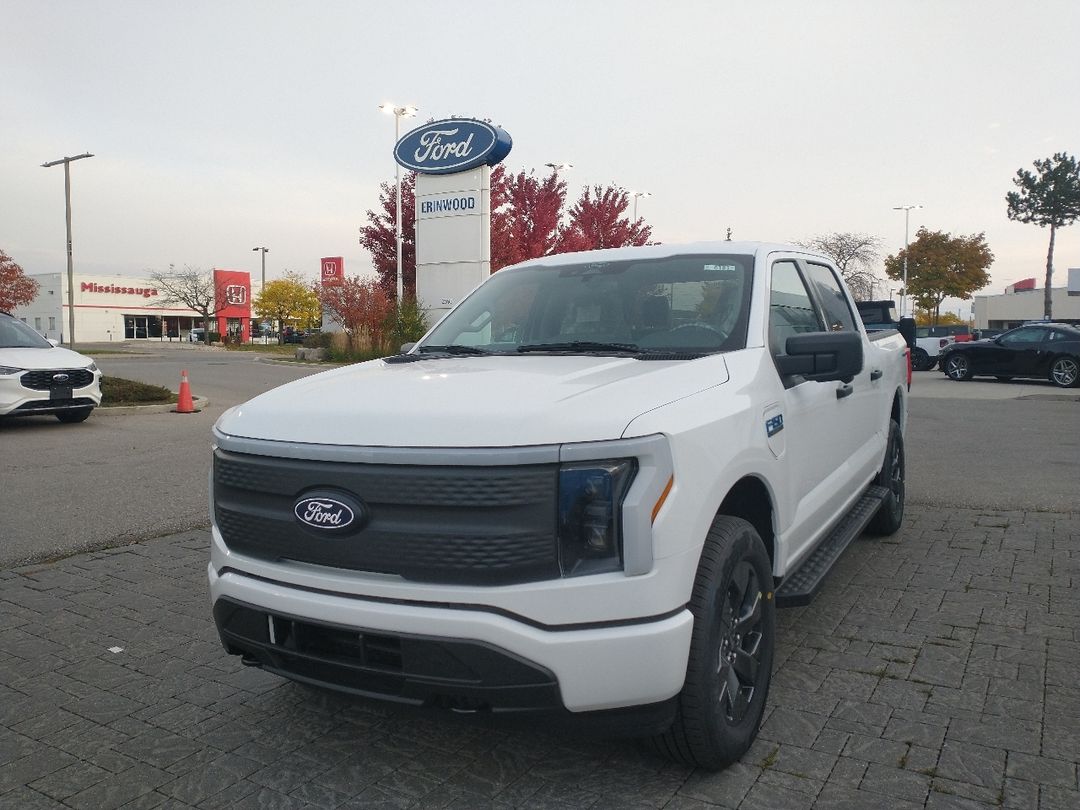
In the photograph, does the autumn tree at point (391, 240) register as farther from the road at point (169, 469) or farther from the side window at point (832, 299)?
the side window at point (832, 299)

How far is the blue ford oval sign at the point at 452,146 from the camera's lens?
25.0m

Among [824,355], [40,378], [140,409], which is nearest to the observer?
[824,355]

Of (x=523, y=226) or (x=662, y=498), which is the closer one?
(x=662, y=498)

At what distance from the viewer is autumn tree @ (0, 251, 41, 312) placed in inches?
2167

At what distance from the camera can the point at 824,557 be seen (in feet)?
13.8

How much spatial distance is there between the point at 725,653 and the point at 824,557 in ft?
4.75

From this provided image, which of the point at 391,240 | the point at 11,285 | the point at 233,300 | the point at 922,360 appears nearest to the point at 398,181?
the point at 391,240

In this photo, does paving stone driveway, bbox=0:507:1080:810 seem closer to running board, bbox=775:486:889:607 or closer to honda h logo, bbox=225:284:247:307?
running board, bbox=775:486:889:607

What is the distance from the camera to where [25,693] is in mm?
3742

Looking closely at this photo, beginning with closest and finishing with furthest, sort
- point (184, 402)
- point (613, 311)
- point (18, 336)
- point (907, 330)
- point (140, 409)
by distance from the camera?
Result: point (613, 311)
point (907, 330)
point (18, 336)
point (140, 409)
point (184, 402)

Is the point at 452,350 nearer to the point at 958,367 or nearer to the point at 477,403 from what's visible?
the point at 477,403

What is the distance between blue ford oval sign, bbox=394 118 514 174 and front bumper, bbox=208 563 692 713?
77.1 ft

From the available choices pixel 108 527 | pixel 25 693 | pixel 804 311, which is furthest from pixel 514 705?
pixel 108 527

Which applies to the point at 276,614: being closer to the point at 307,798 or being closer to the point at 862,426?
the point at 307,798
